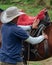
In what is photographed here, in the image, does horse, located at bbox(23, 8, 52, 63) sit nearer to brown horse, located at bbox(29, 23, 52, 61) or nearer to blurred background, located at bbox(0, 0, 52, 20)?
brown horse, located at bbox(29, 23, 52, 61)

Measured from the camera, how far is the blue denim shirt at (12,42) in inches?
166

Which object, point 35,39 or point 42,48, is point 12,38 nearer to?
point 35,39

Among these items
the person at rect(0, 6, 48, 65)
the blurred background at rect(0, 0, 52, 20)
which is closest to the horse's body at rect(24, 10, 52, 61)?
the person at rect(0, 6, 48, 65)

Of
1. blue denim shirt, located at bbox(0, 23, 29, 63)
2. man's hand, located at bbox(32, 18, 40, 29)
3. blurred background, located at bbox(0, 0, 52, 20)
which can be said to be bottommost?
blurred background, located at bbox(0, 0, 52, 20)

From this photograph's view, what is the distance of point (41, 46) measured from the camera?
4867 mm

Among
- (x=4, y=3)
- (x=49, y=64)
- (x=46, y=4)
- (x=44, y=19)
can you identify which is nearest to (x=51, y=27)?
(x=44, y=19)

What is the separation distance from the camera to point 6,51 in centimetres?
437

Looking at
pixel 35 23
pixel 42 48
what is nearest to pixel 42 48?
pixel 42 48

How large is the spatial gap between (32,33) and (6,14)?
695 mm

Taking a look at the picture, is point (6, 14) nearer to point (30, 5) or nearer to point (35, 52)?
point (35, 52)

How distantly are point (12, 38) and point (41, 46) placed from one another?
75cm

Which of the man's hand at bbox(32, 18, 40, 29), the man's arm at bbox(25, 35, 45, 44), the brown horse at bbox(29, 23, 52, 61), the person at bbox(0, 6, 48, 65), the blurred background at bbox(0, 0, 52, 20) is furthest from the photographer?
the blurred background at bbox(0, 0, 52, 20)

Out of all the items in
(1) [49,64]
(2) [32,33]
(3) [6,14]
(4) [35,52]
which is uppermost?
(3) [6,14]

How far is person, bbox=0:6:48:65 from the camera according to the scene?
13.8ft
